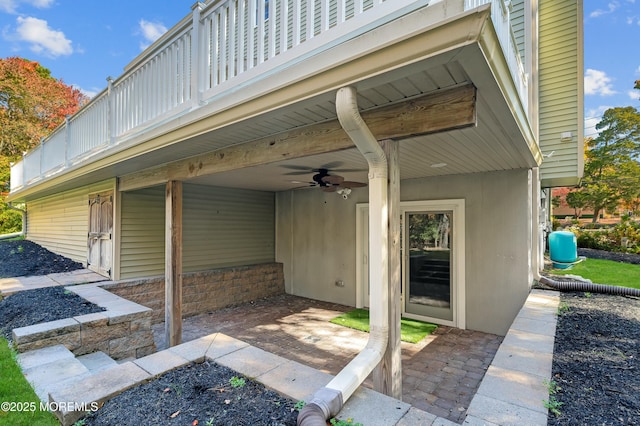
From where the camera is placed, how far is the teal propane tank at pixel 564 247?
7.50 metres

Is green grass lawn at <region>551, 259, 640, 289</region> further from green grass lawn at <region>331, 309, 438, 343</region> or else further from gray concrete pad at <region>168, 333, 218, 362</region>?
gray concrete pad at <region>168, 333, 218, 362</region>

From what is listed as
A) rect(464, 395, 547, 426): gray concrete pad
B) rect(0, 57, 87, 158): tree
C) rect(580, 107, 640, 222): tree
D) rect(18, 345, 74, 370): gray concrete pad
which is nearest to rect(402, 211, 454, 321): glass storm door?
rect(464, 395, 547, 426): gray concrete pad

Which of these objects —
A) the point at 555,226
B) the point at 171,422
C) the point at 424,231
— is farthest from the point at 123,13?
the point at 555,226

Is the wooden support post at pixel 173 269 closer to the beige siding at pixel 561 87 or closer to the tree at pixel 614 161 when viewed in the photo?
the beige siding at pixel 561 87

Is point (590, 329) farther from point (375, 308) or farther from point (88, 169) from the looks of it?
point (88, 169)

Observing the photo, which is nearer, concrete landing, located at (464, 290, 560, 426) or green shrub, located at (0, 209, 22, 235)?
concrete landing, located at (464, 290, 560, 426)

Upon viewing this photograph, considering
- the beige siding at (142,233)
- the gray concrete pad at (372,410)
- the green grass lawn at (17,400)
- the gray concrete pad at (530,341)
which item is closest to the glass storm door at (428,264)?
the gray concrete pad at (530,341)

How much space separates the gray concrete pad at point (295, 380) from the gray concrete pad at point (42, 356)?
215 cm

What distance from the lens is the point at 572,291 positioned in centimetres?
470

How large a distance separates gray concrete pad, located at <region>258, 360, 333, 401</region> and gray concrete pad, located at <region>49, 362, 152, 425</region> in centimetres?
92

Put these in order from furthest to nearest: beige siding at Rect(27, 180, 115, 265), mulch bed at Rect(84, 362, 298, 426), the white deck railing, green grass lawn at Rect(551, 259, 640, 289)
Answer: beige siding at Rect(27, 180, 115, 265), green grass lawn at Rect(551, 259, 640, 289), the white deck railing, mulch bed at Rect(84, 362, 298, 426)

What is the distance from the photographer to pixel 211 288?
6.49m

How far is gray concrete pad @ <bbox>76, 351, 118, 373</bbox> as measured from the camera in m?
3.17

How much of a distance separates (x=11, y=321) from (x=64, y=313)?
669 mm
